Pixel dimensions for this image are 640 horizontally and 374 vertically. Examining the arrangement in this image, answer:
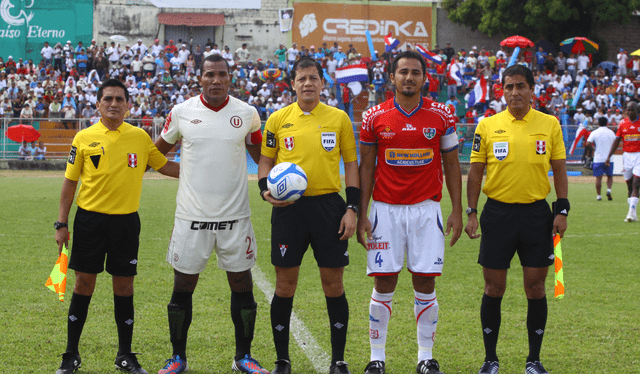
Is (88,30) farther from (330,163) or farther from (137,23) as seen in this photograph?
(330,163)

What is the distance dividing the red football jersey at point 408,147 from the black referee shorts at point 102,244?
181cm

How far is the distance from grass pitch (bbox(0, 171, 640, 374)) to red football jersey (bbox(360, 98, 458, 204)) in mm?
1286

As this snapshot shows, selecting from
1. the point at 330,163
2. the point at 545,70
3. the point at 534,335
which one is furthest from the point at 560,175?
the point at 545,70

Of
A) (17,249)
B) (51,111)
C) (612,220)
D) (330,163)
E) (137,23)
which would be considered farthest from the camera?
(137,23)

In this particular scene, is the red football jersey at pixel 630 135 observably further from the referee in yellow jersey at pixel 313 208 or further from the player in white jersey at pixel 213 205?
the player in white jersey at pixel 213 205

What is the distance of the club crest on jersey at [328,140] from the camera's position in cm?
440

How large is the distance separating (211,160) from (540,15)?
35.4 meters

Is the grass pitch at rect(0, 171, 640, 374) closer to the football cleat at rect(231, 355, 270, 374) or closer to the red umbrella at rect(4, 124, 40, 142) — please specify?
the football cleat at rect(231, 355, 270, 374)

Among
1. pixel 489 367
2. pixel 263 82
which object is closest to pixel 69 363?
pixel 489 367

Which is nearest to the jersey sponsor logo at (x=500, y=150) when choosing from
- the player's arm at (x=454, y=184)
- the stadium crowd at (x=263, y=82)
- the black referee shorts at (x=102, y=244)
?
the player's arm at (x=454, y=184)

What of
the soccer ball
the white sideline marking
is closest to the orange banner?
the white sideline marking

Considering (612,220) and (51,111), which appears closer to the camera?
(612,220)

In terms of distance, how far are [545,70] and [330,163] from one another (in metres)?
32.2

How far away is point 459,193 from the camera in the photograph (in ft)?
15.0
